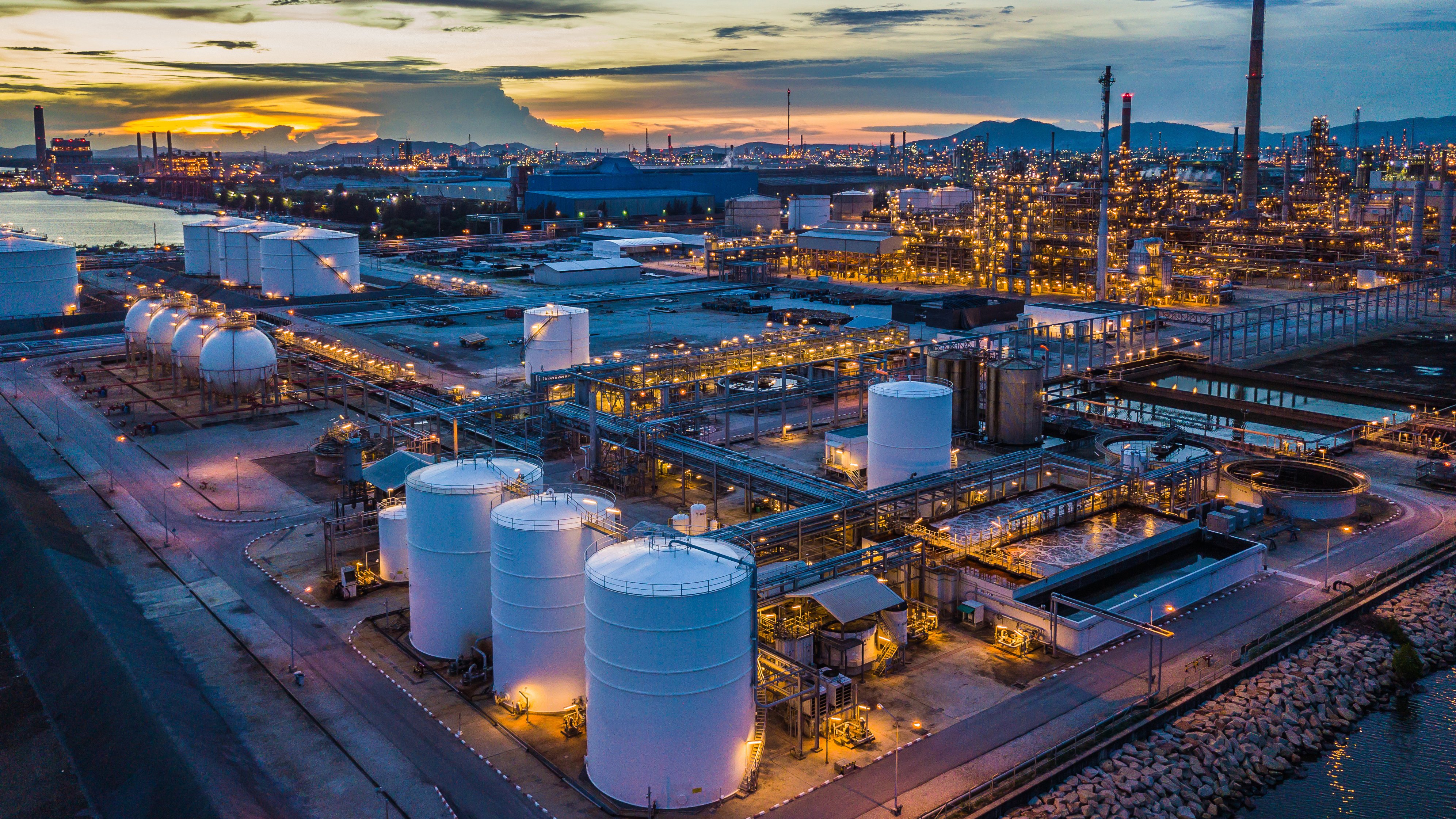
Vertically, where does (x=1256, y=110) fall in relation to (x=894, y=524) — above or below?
above

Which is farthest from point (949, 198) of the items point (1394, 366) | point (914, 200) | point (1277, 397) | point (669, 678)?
point (669, 678)

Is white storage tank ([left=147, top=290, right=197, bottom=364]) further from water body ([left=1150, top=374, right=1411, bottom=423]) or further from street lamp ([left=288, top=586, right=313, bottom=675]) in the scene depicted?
water body ([left=1150, top=374, right=1411, bottom=423])

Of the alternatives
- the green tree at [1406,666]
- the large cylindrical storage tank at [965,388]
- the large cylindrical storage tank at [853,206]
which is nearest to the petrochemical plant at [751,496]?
the large cylindrical storage tank at [965,388]

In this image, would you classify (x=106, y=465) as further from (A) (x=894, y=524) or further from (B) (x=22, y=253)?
(B) (x=22, y=253)

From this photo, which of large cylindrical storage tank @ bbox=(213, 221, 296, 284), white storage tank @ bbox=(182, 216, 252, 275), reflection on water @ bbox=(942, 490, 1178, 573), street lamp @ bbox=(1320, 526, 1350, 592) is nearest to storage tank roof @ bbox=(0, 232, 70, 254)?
large cylindrical storage tank @ bbox=(213, 221, 296, 284)

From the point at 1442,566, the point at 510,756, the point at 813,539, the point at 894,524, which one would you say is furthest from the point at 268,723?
the point at 1442,566

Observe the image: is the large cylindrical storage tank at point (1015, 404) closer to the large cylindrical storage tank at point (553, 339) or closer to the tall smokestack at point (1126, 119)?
the large cylindrical storage tank at point (553, 339)
